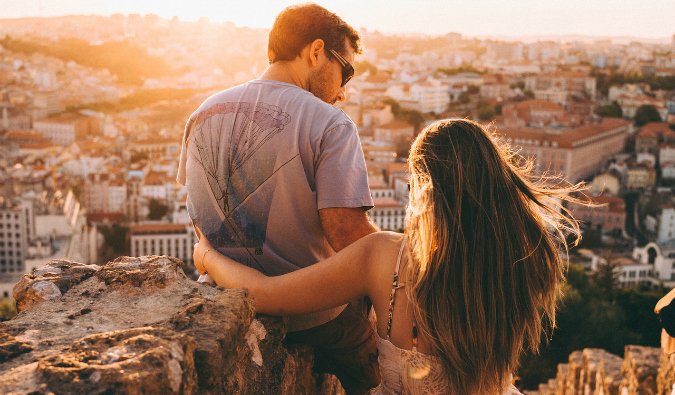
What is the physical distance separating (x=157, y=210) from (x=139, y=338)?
2511cm

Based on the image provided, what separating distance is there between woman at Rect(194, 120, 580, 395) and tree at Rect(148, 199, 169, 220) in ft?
81.6

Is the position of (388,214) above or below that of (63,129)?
below

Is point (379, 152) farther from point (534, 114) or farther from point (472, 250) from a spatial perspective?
point (472, 250)

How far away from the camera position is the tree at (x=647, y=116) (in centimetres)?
3816

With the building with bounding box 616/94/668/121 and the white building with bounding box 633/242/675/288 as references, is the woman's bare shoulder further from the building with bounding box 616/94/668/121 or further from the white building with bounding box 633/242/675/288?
the building with bounding box 616/94/668/121

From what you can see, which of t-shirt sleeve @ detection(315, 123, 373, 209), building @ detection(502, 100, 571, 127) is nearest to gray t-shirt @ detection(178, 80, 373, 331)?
t-shirt sleeve @ detection(315, 123, 373, 209)

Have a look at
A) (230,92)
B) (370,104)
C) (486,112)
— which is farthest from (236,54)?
(230,92)

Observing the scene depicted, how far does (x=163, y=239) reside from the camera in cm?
2153

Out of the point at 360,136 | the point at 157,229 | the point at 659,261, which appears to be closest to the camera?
the point at 659,261

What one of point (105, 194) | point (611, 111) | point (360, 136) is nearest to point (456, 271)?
point (105, 194)

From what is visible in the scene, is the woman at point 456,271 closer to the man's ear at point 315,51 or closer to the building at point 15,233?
the man's ear at point 315,51

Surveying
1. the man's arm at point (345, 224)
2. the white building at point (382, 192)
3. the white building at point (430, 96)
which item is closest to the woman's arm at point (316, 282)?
the man's arm at point (345, 224)

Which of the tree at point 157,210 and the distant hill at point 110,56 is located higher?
the distant hill at point 110,56

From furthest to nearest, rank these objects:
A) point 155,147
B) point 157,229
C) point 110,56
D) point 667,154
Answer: point 110,56 < point 155,147 < point 667,154 < point 157,229
